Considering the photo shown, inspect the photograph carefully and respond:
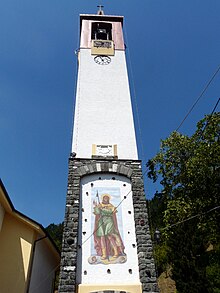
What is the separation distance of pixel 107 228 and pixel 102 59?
928 centimetres

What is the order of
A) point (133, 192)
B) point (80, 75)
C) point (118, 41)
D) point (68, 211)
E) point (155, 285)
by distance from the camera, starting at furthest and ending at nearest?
point (118, 41) → point (80, 75) → point (133, 192) → point (68, 211) → point (155, 285)

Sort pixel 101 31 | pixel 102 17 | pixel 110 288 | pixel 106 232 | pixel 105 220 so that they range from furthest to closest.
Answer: pixel 102 17 → pixel 101 31 → pixel 105 220 → pixel 106 232 → pixel 110 288

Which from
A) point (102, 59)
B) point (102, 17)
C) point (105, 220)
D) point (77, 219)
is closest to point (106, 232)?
point (105, 220)

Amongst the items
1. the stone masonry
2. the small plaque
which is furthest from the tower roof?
the stone masonry

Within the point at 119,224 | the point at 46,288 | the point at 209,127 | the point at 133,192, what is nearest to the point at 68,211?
the point at 119,224

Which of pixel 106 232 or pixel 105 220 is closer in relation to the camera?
pixel 106 232

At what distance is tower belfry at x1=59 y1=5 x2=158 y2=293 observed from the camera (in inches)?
271

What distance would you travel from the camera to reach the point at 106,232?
763 centimetres

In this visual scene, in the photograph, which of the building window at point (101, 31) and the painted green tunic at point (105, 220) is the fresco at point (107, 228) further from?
the building window at point (101, 31)

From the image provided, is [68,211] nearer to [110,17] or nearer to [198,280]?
[198,280]

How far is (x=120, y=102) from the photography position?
11.4m

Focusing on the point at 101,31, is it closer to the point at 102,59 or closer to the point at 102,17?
the point at 102,17

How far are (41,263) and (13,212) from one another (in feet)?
7.93

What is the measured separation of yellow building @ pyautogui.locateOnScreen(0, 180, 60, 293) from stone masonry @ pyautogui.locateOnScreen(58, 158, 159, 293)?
4.60 ft
